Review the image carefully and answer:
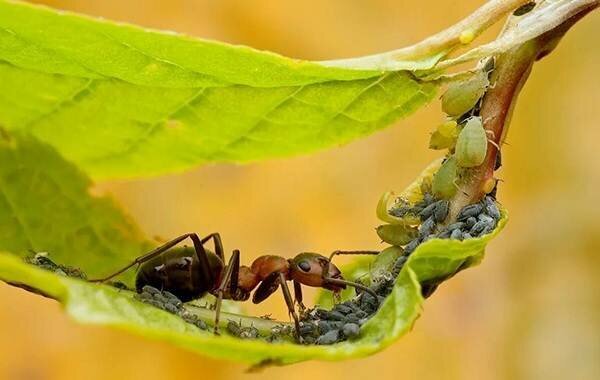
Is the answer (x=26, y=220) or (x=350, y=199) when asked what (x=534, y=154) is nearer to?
(x=350, y=199)

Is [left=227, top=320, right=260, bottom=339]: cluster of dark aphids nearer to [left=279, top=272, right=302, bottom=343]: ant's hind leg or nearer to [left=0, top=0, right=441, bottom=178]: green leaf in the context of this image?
[left=279, top=272, right=302, bottom=343]: ant's hind leg

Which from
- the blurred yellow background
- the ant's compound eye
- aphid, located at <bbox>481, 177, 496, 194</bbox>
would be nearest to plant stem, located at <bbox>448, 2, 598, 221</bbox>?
aphid, located at <bbox>481, 177, 496, 194</bbox>

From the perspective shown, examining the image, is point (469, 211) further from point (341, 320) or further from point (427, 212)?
point (341, 320)

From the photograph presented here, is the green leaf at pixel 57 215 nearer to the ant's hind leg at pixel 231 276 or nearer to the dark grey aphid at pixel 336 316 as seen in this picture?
the ant's hind leg at pixel 231 276

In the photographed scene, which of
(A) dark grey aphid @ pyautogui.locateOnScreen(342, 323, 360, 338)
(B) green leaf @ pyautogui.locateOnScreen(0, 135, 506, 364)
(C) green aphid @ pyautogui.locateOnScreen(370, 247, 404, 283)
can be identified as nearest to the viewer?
(B) green leaf @ pyautogui.locateOnScreen(0, 135, 506, 364)

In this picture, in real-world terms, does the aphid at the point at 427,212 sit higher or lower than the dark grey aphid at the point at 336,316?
higher

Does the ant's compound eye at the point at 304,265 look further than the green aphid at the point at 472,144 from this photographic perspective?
Yes

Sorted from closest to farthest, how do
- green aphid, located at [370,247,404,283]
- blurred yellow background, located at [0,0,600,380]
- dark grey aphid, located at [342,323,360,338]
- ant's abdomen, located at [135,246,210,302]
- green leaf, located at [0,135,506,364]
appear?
green leaf, located at [0,135,506,364], dark grey aphid, located at [342,323,360,338], green aphid, located at [370,247,404,283], ant's abdomen, located at [135,246,210,302], blurred yellow background, located at [0,0,600,380]

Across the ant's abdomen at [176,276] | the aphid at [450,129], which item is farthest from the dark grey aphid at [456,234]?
the ant's abdomen at [176,276]
